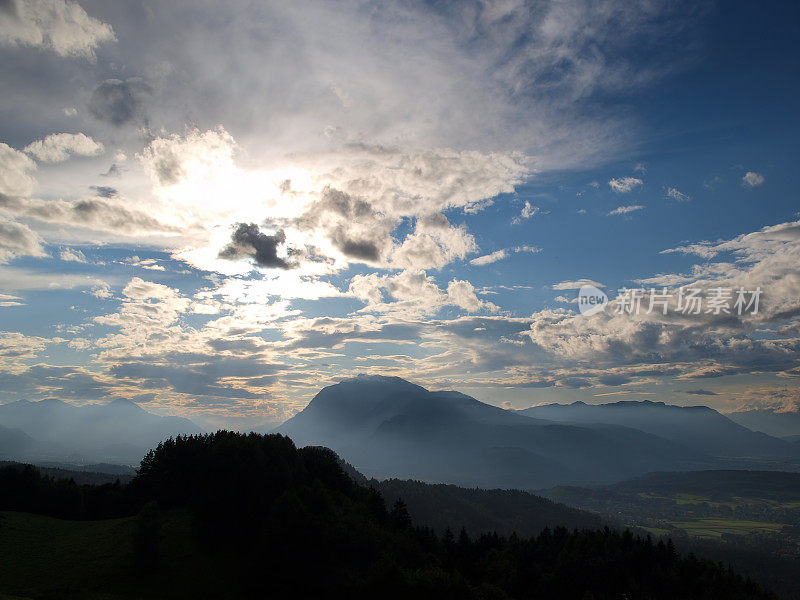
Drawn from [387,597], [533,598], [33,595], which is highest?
[33,595]

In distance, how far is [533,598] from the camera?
112 metres

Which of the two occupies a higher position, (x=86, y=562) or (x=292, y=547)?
(x=86, y=562)

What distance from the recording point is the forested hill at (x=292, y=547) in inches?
2916

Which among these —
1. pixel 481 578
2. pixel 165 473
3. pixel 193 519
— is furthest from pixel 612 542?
pixel 165 473

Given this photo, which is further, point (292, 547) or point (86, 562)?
point (292, 547)

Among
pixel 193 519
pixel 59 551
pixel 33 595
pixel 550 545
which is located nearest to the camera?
pixel 33 595

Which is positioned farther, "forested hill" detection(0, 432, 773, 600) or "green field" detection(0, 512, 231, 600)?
"forested hill" detection(0, 432, 773, 600)

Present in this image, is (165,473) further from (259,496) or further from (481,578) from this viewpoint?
(481,578)

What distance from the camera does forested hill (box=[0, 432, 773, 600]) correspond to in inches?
2916

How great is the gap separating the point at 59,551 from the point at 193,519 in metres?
25.8

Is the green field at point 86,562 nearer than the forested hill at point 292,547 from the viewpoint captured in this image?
Yes

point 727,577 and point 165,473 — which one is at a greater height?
point 165,473

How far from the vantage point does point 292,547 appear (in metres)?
80.2

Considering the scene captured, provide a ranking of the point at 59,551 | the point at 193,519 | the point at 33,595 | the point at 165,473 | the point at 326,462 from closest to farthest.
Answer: the point at 33,595, the point at 59,551, the point at 193,519, the point at 165,473, the point at 326,462
